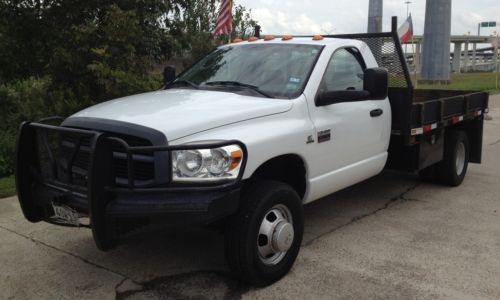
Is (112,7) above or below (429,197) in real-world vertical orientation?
above

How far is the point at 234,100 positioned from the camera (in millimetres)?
4219

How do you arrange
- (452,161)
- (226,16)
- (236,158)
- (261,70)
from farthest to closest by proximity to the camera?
(226,16) < (452,161) < (261,70) < (236,158)

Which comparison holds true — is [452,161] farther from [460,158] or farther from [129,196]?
[129,196]

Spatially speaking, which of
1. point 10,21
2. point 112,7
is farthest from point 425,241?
point 10,21

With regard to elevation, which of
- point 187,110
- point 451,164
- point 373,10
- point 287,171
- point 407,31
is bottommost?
point 451,164

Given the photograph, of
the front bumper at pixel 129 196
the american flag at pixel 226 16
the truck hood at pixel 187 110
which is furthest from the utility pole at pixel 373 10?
the front bumper at pixel 129 196

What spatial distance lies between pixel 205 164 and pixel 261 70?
1.58 metres

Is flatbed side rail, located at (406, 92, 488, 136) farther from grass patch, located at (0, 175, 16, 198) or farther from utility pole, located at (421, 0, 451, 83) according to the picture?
utility pole, located at (421, 0, 451, 83)

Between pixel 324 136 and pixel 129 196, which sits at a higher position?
pixel 324 136

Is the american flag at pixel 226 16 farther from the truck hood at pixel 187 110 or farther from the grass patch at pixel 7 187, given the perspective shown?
the truck hood at pixel 187 110

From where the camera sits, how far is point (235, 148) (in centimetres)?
356

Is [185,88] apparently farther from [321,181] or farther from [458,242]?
[458,242]

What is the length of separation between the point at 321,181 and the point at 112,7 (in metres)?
4.73

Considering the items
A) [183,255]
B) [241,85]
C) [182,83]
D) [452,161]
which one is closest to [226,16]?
[452,161]
